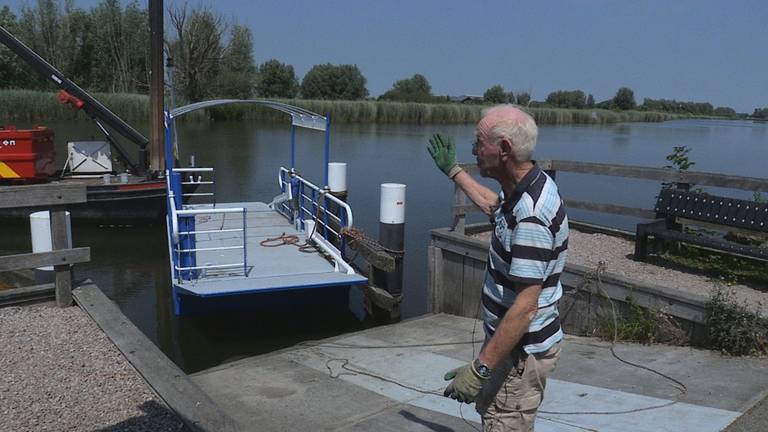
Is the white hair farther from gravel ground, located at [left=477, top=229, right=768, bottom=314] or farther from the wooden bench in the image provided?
the wooden bench

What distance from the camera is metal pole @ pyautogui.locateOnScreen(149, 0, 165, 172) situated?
14.6 meters

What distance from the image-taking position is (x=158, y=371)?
410 cm

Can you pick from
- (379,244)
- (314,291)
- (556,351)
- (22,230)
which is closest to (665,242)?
(379,244)

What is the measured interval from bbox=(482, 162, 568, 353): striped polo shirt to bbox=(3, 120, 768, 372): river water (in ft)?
18.7

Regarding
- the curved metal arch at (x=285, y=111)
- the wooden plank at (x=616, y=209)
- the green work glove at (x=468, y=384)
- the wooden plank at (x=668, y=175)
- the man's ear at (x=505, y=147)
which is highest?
the curved metal arch at (x=285, y=111)

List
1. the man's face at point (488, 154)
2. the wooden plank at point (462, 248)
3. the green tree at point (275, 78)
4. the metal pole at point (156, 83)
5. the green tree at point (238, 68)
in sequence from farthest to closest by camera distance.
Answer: the green tree at point (275, 78) → the green tree at point (238, 68) → the metal pole at point (156, 83) → the wooden plank at point (462, 248) → the man's face at point (488, 154)

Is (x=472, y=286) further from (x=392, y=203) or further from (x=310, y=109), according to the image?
(x=310, y=109)

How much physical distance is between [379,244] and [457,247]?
1350 mm

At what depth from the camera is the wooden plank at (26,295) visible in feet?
18.0

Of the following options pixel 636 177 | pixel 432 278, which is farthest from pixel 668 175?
pixel 432 278

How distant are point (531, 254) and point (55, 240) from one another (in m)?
4.52

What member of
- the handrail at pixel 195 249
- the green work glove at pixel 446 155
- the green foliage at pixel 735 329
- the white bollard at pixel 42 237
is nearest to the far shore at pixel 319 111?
the handrail at pixel 195 249

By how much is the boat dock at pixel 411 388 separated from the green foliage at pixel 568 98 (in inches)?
3354

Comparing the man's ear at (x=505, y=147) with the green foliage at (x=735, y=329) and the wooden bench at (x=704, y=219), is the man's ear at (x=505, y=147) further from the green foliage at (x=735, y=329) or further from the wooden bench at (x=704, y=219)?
the wooden bench at (x=704, y=219)
